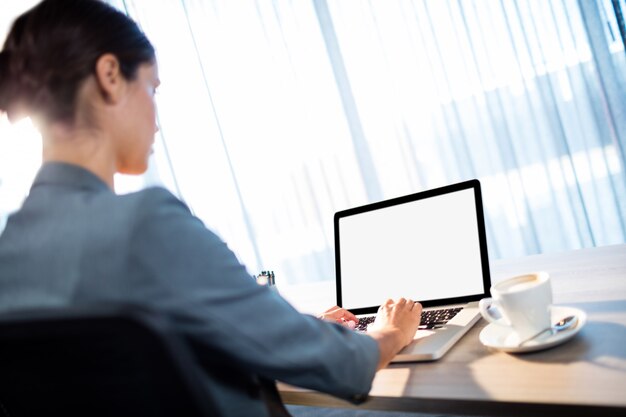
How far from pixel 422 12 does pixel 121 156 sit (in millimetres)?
2315

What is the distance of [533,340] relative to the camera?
83cm

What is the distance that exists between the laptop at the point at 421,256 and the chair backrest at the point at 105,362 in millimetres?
649

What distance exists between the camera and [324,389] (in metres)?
0.74

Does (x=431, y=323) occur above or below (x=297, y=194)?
below

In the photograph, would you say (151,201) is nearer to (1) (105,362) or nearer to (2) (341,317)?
(1) (105,362)

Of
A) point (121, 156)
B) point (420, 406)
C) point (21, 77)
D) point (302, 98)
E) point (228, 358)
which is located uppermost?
point (302, 98)

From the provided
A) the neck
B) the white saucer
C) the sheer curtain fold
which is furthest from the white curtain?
the neck

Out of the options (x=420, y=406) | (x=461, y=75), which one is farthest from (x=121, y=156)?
(x=461, y=75)

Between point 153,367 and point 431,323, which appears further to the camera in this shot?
point 431,323

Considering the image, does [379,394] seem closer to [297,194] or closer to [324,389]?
[324,389]

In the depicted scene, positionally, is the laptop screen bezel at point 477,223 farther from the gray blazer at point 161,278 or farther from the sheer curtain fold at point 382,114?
the sheer curtain fold at point 382,114

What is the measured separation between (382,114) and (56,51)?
237cm

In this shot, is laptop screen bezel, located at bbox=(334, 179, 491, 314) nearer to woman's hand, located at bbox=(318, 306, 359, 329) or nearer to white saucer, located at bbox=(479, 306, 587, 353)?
woman's hand, located at bbox=(318, 306, 359, 329)

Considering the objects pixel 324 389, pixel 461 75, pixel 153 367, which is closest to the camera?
pixel 153 367
